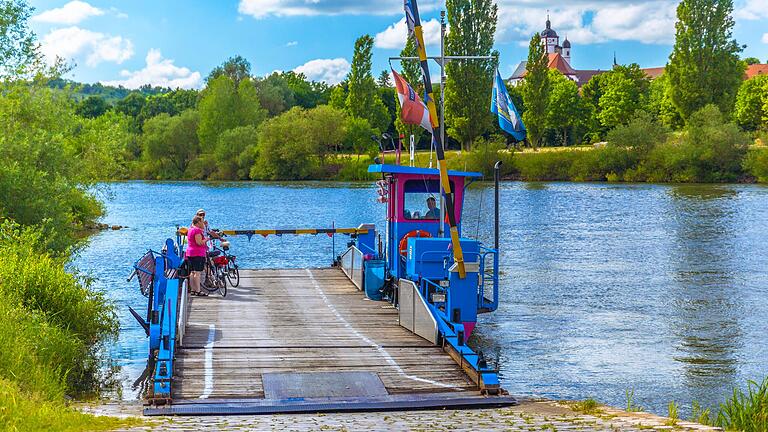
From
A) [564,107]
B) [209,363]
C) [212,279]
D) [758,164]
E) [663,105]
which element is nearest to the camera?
[209,363]

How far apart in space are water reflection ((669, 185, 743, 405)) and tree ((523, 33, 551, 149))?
3648 centimetres

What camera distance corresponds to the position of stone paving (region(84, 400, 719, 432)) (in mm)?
9727

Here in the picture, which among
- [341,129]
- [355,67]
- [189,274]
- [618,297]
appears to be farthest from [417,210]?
[355,67]

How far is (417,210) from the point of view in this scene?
20156mm

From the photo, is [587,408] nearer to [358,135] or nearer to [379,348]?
[379,348]

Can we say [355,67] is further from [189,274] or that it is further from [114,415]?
[114,415]

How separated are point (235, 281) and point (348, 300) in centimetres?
335

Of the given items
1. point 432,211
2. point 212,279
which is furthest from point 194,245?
point 432,211

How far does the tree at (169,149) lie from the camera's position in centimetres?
10300

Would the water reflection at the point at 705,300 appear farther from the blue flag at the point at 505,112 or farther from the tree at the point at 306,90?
the tree at the point at 306,90

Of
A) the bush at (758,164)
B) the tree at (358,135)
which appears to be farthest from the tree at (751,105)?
the tree at (358,135)

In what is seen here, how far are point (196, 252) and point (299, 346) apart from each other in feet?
17.4

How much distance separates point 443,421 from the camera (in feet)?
34.5

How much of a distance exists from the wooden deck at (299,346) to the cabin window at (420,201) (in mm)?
1988
